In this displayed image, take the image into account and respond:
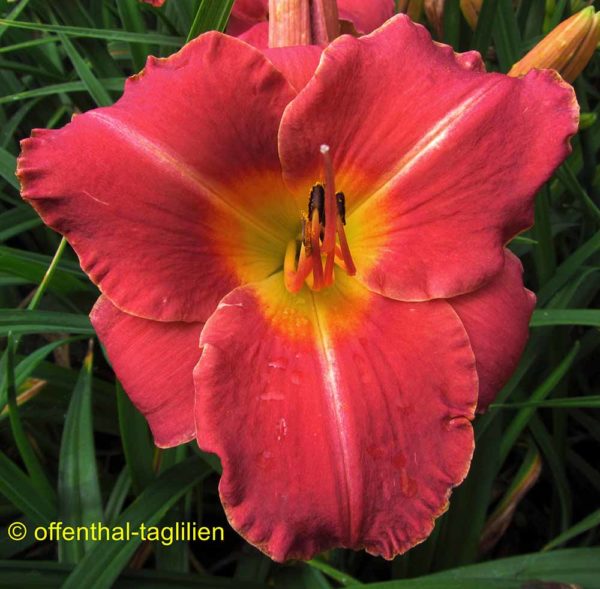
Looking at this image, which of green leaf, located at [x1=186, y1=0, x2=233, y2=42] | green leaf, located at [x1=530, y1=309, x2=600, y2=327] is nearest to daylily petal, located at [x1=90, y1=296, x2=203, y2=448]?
green leaf, located at [x1=186, y1=0, x2=233, y2=42]

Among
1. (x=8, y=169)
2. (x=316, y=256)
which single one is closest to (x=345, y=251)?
(x=316, y=256)

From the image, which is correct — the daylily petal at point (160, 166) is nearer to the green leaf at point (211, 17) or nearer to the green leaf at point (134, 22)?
the green leaf at point (211, 17)

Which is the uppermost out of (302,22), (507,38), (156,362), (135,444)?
(302,22)

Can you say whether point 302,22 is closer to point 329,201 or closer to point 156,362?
point 329,201

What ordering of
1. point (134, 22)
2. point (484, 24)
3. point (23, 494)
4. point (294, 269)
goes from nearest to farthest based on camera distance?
point (294, 269) → point (23, 494) → point (484, 24) → point (134, 22)

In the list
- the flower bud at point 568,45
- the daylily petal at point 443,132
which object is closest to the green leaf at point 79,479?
the daylily petal at point 443,132

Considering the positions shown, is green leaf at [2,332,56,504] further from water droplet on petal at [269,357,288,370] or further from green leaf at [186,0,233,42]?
green leaf at [186,0,233,42]

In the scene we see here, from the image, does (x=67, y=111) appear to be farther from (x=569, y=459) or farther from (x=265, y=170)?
(x=569, y=459)
